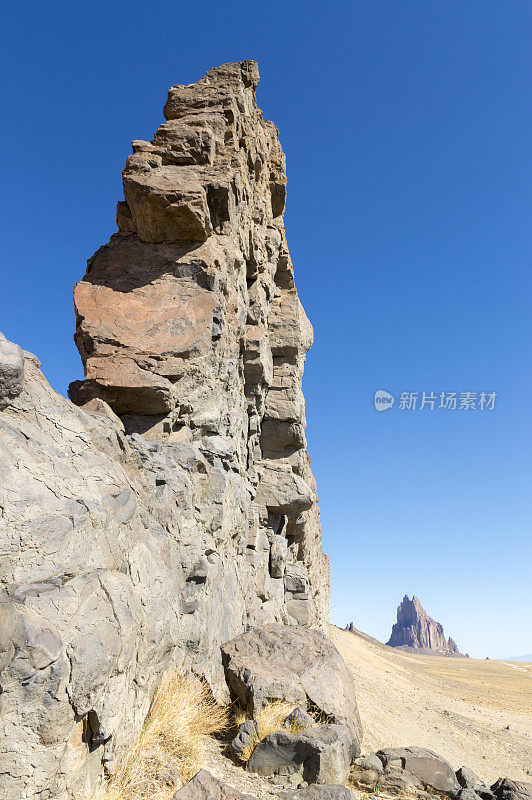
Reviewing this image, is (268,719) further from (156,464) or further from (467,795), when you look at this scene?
(156,464)

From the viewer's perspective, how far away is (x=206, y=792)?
4.01 metres

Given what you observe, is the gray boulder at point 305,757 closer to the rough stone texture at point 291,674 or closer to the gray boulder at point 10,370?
the rough stone texture at point 291,674

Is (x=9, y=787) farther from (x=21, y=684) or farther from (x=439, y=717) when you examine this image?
(x=439, y=717)

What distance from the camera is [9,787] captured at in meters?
3.27

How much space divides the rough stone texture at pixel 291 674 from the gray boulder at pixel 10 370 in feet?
13.7

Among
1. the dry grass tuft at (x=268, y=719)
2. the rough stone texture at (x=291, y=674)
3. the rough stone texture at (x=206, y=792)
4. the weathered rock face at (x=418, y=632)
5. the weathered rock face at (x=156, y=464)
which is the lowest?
the weathered rock face at (x=418, y=632)

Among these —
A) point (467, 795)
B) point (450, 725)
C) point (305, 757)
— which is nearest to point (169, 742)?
point (305, 757)

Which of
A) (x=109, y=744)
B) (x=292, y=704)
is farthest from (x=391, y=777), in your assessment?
(x=109, y=744)

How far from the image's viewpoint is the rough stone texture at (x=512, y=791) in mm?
5742

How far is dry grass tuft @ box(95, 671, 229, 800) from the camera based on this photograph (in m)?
4.11

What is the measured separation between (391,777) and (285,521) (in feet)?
27.0

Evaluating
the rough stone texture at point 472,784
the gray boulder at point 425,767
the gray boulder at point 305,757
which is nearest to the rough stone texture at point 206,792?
the gray boulder at point 305,757

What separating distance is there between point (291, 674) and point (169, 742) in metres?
1.73

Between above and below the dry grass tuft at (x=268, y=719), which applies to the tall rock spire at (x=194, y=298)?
above
